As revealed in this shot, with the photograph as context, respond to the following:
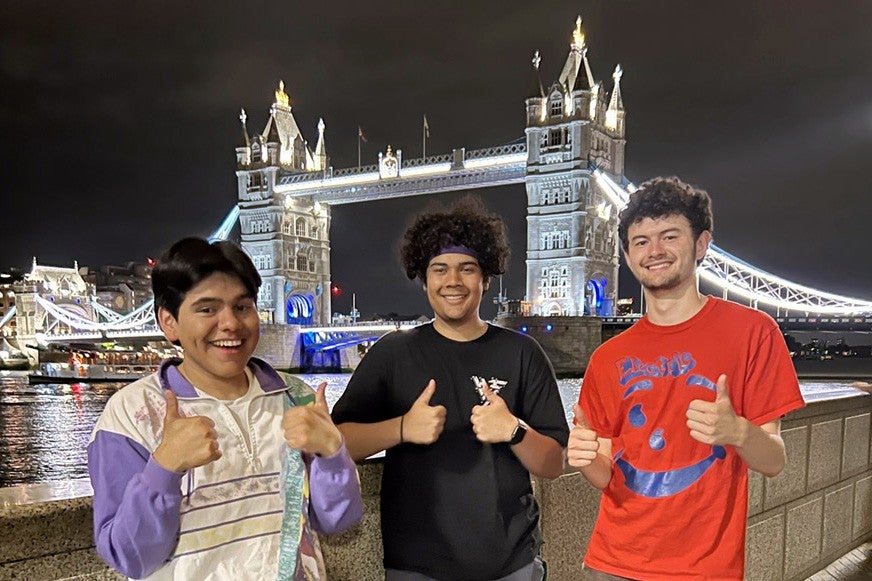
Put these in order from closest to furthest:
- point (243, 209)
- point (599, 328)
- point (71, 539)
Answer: point (71, 539)
point (599, 328)
point (243, 209)

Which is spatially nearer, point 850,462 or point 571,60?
point 850,462

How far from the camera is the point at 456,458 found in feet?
5.44

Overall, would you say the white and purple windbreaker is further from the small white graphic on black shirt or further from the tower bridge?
the tower bridge

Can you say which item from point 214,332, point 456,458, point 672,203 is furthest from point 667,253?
point 214,332

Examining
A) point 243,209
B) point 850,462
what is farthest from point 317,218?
point 850,462

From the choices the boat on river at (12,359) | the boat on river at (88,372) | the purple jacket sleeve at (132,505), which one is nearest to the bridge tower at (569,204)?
the boat on river at (88,372)

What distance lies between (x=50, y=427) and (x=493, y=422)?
18828mm

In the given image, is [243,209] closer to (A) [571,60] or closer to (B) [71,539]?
(A) [571,60]

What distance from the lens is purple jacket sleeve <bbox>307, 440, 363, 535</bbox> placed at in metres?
1.26

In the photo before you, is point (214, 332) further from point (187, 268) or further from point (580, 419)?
point (580, 419)

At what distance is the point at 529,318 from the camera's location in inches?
1219

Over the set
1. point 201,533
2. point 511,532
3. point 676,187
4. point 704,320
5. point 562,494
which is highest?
point 676,187

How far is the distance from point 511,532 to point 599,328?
29.5m

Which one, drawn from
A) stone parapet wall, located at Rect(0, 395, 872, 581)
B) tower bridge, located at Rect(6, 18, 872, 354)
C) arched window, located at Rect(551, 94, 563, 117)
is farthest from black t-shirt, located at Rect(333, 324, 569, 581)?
arched window, located at Rect(551, 94, 563, 117)
